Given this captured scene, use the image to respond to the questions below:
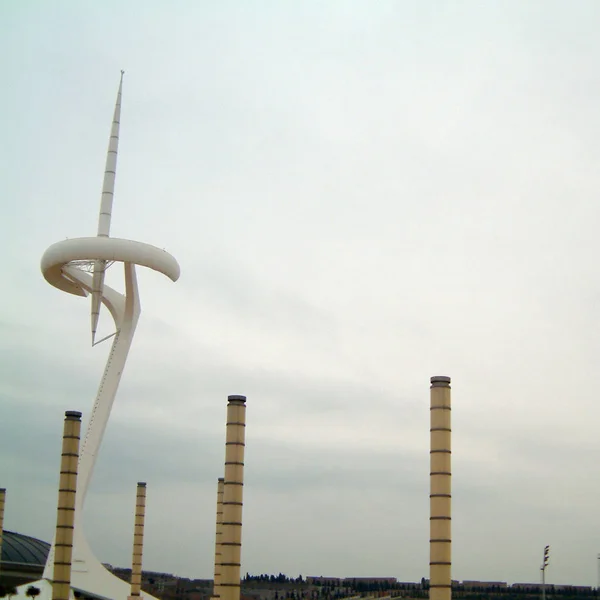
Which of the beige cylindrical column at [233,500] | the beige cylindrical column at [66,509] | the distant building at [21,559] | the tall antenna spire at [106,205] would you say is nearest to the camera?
the beige cylindrical column at [233,500]

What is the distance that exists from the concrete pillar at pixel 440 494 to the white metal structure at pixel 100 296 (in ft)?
59.3

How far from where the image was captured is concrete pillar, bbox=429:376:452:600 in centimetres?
1714

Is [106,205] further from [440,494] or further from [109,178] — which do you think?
[440,494]

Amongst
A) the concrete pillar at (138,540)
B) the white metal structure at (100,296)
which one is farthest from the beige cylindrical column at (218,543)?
the white metal structure at (100,296)

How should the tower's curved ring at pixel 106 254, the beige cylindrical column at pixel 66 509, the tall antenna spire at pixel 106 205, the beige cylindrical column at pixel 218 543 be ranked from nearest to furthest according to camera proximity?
the beige cylindrical column at pixel 66 509 → the beige cylindrical column at pixel 218 543 → the tower's curved ring at pixel 106 254 → the tall antenna spire at pixel 106 205

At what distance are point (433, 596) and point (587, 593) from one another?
209 ft

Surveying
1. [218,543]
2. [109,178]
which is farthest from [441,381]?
[109,178]

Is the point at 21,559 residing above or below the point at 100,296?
below

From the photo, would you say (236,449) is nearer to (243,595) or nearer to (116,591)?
(116,591)

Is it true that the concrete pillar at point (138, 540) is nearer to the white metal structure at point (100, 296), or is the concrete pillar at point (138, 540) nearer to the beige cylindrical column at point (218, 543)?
the white metal structure at point (100, 296)

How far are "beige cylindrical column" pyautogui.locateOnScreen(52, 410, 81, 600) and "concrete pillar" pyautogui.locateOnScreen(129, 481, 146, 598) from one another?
45.9ft

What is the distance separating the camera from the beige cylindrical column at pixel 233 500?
20.0m

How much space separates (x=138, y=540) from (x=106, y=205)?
42.2 feet

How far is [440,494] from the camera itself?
57.4 ft
